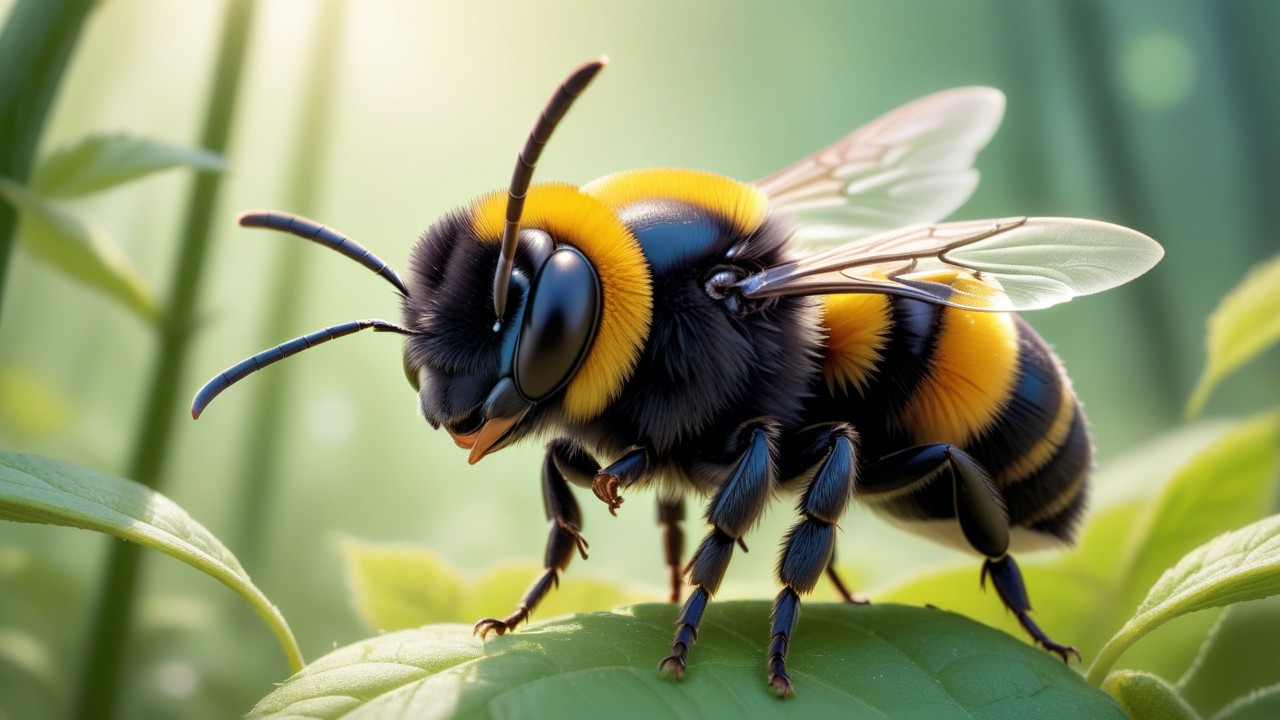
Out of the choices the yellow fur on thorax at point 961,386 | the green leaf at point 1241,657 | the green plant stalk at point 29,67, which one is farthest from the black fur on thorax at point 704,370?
the green leaf at point 1241,657

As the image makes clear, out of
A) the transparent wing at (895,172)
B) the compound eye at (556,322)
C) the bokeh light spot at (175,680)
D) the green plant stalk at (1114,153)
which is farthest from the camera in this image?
the green plant stalk at (1114,153)

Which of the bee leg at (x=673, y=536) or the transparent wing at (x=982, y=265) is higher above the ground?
the transparent wing at (x=982, y=265)

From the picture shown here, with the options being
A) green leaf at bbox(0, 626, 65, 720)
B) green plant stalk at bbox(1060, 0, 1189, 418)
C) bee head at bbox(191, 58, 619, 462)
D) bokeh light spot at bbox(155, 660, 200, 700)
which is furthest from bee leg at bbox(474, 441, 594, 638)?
green plant stalk at bbox(1060, 0, 1189, 418)

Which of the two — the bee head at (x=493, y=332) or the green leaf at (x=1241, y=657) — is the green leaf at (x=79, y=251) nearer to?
the bee head at (x=493, y=332)

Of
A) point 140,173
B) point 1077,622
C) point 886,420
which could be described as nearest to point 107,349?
point 140,173

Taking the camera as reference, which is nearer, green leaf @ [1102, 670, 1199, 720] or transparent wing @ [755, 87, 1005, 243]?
green leaf @ [1102, 670, 1199, 720]

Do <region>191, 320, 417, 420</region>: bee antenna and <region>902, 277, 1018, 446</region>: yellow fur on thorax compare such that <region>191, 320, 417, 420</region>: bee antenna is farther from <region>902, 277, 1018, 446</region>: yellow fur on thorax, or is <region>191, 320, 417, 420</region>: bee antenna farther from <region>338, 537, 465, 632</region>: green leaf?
<region>902, 277, 1018, 446</region>: yellow fur on thorax

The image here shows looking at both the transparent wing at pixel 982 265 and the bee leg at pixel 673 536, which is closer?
the transparent wing at pixel 982 265
